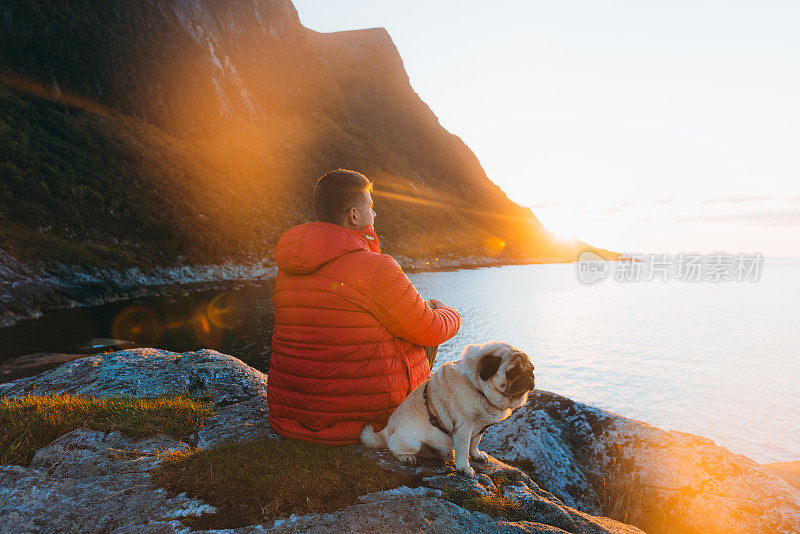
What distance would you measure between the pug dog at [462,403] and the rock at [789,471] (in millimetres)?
15872

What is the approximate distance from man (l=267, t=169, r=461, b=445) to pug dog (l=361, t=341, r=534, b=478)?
0.35 m

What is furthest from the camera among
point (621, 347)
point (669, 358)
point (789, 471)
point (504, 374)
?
point (621, 347)

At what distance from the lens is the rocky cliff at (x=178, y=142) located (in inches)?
1845

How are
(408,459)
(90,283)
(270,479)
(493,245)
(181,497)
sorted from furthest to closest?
(493,245), (90,283), (408,459), (270,479), (181,497)

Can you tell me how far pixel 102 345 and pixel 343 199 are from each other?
78.4ft

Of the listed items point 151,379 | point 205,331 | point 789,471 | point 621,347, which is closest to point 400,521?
point 151,379

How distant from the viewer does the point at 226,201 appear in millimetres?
72000

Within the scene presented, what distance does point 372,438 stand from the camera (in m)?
3.98

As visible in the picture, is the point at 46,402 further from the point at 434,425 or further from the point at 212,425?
the point at 434,425

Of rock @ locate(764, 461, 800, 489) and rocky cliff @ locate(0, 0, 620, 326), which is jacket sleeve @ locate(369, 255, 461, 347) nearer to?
rock @ locate(764, 461, 800, 489)

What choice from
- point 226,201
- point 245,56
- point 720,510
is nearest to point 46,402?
point 720,510

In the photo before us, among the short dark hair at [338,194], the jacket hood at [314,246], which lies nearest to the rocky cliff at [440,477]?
the jacket hood at [314,246]

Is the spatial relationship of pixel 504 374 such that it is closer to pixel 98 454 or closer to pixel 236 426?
pixel 236 426

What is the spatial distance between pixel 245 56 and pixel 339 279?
136 m
